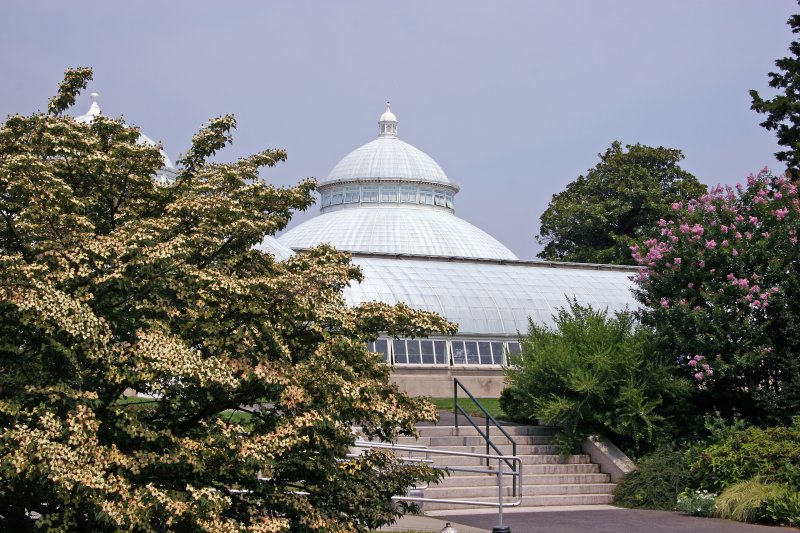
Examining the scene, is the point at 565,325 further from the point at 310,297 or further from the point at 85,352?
the point at 85,352

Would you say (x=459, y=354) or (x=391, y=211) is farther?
(x=391, y=211)

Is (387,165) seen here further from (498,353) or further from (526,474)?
(526,474)

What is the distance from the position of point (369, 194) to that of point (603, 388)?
125 ft

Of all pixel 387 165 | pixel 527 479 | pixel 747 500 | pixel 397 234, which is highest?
pixel 387 165

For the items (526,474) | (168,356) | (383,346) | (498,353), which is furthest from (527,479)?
(498,353)

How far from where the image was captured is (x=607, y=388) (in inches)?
782

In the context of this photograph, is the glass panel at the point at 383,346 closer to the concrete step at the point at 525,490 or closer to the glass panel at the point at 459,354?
the glass panel at the point at 459,354

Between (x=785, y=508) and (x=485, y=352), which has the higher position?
(x=485, y=352)

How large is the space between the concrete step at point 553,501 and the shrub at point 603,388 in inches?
50.3

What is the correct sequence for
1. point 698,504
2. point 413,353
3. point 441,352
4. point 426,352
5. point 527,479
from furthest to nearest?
point 441,352 < point 426,352 < point 413,353 < point 527,479 < point 698,504

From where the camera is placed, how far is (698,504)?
17.2 m

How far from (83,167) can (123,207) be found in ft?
2.71

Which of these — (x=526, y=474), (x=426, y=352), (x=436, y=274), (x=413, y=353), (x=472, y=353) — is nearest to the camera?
(x=526, y=474)

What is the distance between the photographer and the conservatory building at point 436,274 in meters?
32.4
